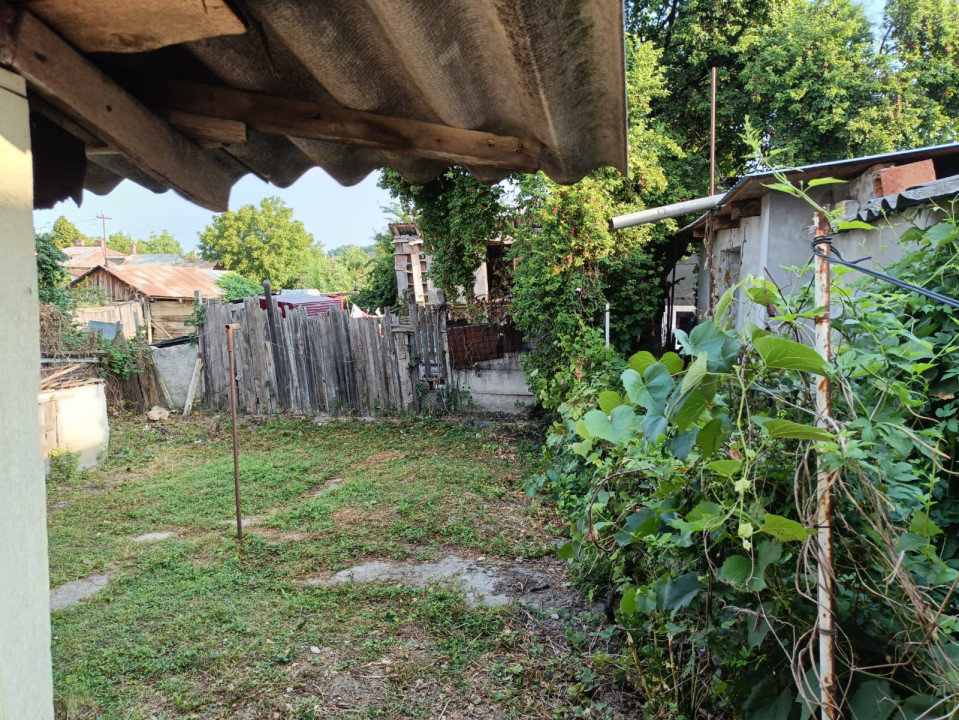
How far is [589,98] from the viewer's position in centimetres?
169

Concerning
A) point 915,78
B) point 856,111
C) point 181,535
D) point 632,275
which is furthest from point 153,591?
point 915,78

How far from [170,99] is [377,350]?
6.97 m

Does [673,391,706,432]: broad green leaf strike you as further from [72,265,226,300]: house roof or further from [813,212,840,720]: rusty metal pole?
[72,265,226,300]: house roof

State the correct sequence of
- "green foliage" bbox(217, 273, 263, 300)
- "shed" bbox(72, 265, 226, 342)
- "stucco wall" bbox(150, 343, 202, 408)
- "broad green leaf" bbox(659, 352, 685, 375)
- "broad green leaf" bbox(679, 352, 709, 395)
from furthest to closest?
"green foliage" bbox(217, 273, 263, 300)
"shed" bbox(72, 265, 226, 342)
"stucco wall" bbox(150, 343, 202, 408)
"broad green leaf" bbox(659, 352, 685, 375)
"broad green leaf" bbox(679, 352, 709, 395)

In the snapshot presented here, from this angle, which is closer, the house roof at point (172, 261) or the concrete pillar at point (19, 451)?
the concrete pillar at point (19, 451)

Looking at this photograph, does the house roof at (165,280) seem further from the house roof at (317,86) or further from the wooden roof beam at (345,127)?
the wooden roof beam at (345,127)

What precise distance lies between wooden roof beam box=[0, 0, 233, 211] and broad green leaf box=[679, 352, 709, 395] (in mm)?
1523

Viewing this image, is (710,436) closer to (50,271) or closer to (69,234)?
(50,271)

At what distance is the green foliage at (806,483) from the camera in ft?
4.22

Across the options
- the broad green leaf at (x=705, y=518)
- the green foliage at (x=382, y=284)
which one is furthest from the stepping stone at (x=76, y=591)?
the green foliage at (x=382, y=284)

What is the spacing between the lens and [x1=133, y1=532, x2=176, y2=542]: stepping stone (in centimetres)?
486

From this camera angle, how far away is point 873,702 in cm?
137

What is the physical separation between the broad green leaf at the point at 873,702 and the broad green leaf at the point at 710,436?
2.12ft

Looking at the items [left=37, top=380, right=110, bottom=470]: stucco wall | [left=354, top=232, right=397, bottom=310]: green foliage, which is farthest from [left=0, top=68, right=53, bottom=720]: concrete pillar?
[left=354, top=232, right=397, bottom=310]: green foliage
